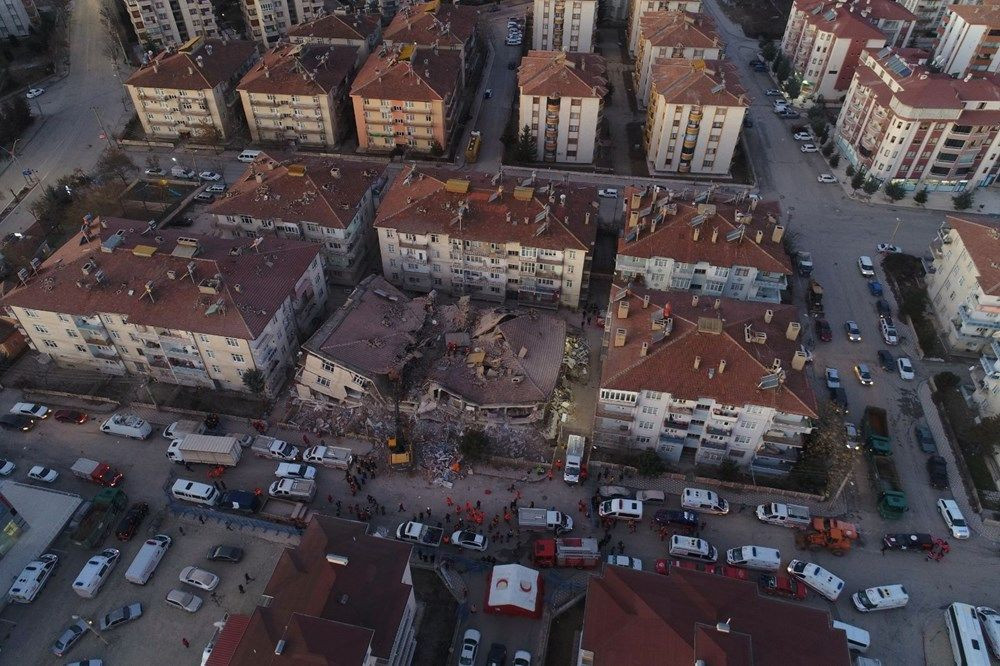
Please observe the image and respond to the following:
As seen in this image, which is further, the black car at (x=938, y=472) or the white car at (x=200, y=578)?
the black car at (x=938, y=472)

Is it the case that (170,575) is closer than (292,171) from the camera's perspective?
Yes

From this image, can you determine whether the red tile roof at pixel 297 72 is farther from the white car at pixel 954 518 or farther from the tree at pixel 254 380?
the white car at pixel 954 518

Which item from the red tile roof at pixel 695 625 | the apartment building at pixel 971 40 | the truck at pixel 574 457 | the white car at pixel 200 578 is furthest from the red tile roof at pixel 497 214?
the apartment building at pixel 971 40

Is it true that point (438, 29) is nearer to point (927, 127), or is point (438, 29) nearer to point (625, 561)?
point (927, 127)

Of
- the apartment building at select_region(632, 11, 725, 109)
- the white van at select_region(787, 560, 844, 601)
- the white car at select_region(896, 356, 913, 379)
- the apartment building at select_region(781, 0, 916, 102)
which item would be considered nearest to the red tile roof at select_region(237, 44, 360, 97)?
the apartment building at select_region(632, 11, 725, 109)

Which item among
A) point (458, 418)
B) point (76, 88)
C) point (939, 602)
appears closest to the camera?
point (939, 602)

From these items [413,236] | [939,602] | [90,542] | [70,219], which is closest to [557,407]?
[413,236]

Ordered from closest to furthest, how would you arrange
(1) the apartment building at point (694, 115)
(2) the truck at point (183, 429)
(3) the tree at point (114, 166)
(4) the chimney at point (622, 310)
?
1. (4) the chimney at point (622, 310)
2. (2) the truck at point (183, 429)
3. (1) the apartment building at point (694, 115)
4. (3) the tree at point (114, 166)

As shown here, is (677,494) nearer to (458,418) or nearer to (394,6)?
(458,418)
